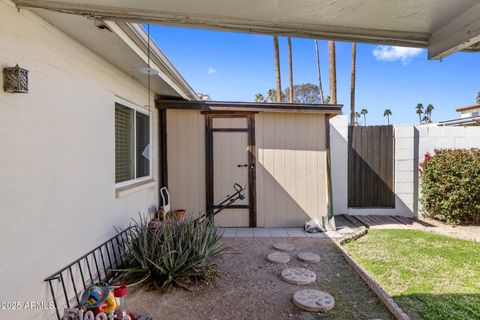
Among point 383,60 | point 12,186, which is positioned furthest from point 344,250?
point 383,60

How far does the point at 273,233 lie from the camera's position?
5.69 m

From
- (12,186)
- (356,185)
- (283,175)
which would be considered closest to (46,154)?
(12,186)

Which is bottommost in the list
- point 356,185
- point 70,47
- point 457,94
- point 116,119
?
point 356,185

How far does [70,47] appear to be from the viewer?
119 inches

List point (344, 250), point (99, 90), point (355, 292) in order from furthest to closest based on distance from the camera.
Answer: point (344, 250) < point (99, 90) < point (355, 292)

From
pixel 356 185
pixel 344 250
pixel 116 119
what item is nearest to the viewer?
pixel 116 119

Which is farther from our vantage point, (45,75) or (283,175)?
(283,175)

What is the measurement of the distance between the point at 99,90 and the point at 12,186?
1764 mm

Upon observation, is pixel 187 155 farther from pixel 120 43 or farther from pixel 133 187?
pixel 120 43

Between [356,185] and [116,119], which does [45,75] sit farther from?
[356,185]

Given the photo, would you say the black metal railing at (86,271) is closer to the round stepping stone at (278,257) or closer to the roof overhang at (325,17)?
the round stepping stone at (278,257)

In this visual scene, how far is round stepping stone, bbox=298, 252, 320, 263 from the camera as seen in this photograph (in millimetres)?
4215

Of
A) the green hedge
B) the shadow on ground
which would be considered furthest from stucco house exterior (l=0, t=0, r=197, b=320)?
the green hedge

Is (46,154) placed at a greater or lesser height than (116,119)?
lesser
